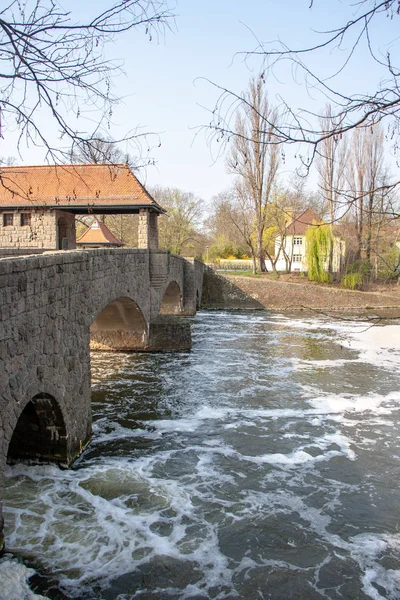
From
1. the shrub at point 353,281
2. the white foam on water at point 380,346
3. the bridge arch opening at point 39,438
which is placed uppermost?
the shrub at point 353,281

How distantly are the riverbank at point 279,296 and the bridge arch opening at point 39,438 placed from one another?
65.9 feet

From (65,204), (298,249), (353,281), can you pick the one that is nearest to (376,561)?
(65,204)

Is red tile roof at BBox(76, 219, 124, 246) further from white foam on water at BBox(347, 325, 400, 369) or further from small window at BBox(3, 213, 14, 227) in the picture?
white foam on water at BBox(347, 325, 400, 369)

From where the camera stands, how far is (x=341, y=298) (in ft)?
87.3

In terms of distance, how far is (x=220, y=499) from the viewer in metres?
6.12

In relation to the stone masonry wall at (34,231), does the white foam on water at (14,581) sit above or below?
below

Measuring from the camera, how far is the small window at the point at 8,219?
52.7 ft

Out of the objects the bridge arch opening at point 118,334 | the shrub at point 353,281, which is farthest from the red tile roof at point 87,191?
the shrub at point 353,281

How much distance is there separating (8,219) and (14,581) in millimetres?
13309

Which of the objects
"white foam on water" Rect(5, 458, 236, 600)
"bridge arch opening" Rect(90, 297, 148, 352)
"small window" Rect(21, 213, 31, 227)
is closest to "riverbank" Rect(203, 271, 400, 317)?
"small window" Rect(21, 213, 31, 227)

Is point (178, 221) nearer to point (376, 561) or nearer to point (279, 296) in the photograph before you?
point (279, 296)

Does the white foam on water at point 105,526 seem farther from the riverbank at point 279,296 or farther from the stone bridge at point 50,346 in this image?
the riverbank at point 279,296

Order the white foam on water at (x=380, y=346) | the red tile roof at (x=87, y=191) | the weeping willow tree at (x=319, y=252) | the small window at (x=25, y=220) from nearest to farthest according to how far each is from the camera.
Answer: the white foam on water at (x=380, y=346) < the red tile roof at (x=87, y=191) < the small window at (x=25, y=220) < the weeping willow tree at (x=319, y=252)

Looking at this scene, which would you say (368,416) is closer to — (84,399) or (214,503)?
(214,503)
